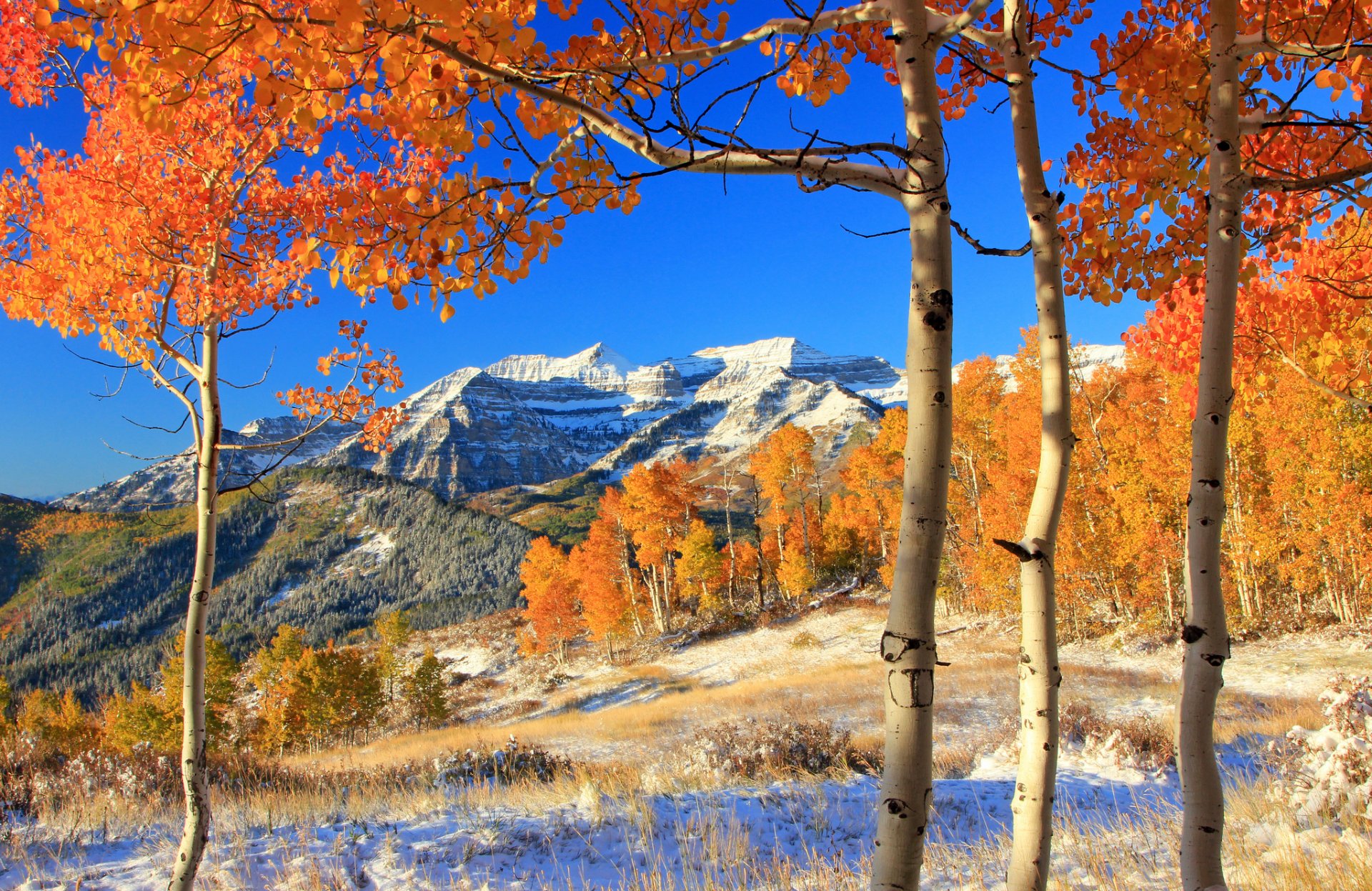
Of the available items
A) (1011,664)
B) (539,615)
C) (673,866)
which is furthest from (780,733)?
(539,615)

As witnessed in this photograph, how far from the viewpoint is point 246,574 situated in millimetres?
137625

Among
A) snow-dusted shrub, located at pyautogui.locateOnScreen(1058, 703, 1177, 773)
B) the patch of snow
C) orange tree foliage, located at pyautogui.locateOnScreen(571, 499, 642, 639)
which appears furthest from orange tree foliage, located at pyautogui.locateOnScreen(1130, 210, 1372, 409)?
the patch of snow

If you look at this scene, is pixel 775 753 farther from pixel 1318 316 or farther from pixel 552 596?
pixel 552 596

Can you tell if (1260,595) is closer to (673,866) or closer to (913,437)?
(673,866)

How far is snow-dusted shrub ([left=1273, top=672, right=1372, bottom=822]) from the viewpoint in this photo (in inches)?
177

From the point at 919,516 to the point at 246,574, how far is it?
16726 cm

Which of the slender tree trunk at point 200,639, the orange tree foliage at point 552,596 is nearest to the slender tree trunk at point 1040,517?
the slender tree trunk at point 200,639

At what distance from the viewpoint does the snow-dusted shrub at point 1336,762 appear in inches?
177

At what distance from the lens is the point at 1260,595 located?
20.2 m

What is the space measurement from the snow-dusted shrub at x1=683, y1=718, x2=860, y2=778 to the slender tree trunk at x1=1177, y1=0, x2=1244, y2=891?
5462 millimetres

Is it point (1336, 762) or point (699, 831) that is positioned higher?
point (1336, 762)

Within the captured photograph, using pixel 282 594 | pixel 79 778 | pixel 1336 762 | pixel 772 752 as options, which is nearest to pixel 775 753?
pixel 772 752

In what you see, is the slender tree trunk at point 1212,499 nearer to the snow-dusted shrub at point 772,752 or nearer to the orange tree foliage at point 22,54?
the snow-dusted shrub at point 772,752

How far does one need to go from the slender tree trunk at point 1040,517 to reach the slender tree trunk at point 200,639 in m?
4.17
